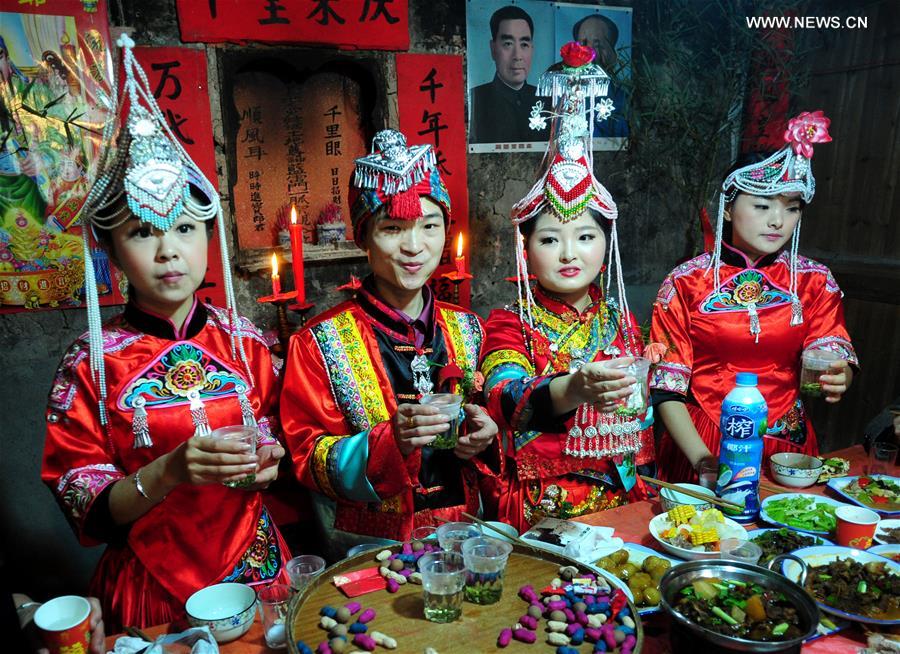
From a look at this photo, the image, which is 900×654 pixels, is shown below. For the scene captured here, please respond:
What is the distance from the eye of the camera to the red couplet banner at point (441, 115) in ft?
12.4

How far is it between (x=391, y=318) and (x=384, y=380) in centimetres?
20

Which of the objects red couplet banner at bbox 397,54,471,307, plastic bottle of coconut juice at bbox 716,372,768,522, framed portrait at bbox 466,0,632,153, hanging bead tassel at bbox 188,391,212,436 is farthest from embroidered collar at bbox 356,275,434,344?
framed portrait at bbox 466,0,632,153

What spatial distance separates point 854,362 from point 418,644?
2162 mm

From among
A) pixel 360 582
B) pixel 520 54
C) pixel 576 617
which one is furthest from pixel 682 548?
pixel 520 54

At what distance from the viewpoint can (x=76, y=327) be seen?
3.26 meters

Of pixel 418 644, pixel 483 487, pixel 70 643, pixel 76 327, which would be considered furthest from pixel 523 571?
pixel 76 327

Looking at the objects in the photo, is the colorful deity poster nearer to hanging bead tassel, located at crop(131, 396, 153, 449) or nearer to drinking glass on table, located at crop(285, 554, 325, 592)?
hanging bead tassel, located at crop(131, 396, 153, 449)

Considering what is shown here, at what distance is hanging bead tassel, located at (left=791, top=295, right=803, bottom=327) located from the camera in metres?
2.62

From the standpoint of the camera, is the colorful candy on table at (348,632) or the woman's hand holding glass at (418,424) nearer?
the colorful candy on table at (348,632)

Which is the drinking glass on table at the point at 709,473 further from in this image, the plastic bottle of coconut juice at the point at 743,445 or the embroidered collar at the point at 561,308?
the embroidered collar at the point at 561,308

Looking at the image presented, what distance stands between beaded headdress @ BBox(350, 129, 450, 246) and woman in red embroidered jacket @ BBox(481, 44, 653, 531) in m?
0.40

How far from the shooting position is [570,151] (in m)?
2.15

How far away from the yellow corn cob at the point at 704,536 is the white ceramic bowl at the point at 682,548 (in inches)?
1.5


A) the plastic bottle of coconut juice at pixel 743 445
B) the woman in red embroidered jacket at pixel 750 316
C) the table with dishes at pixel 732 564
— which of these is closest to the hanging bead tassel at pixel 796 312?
the woman in red embroidered jacket at pixel 750 316
